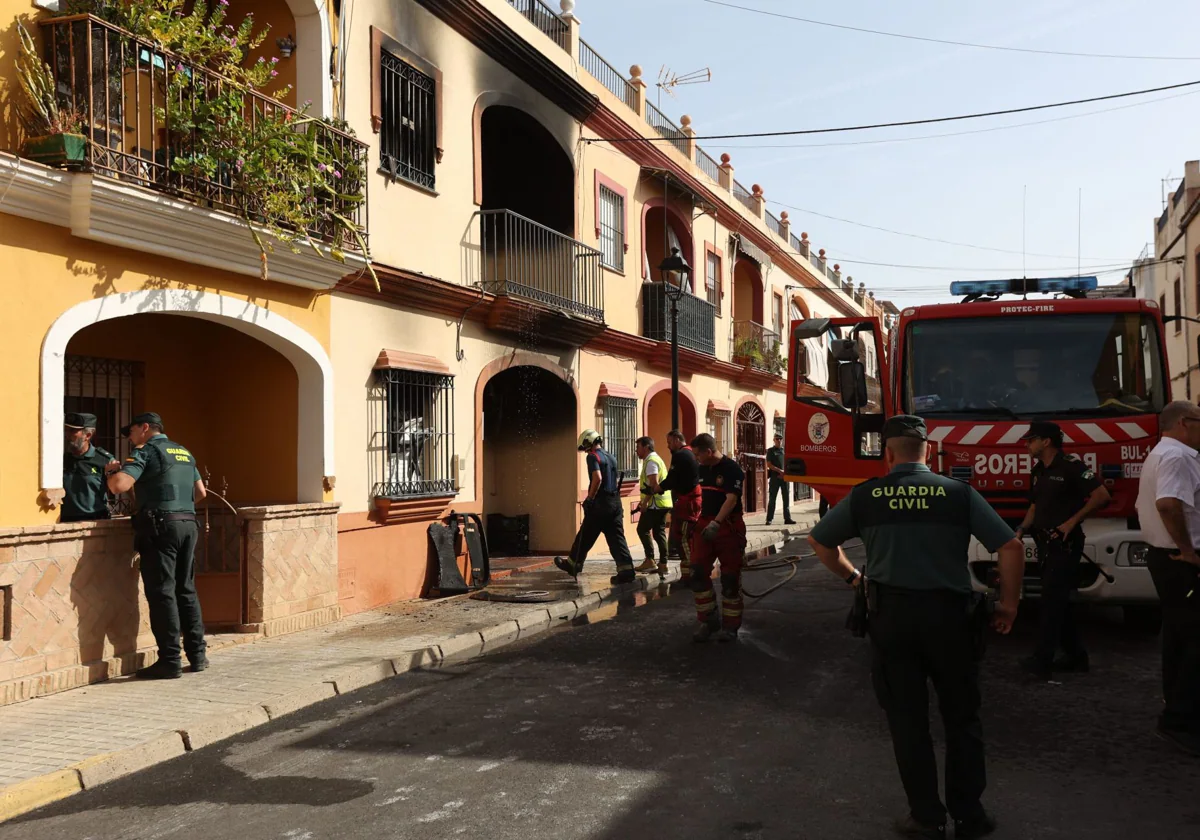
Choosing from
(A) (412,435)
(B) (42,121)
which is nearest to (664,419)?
(A) (412,435)

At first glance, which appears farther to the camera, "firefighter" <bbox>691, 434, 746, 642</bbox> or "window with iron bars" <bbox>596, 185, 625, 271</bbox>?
"window with iron bars" <bbox>596, 185, 625, 271</bbox>

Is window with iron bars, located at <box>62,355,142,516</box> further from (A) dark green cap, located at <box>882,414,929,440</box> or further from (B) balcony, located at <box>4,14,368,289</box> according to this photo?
(A) dark green cap, located at <box>882,414,929,440</box>

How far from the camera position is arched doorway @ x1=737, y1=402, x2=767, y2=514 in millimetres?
26734

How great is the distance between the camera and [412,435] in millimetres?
12234

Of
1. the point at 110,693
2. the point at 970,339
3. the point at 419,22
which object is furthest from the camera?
the point at 419,22

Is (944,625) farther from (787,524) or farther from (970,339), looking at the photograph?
(787,524)

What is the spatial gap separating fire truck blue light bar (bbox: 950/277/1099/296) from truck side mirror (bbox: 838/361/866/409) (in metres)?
2.07

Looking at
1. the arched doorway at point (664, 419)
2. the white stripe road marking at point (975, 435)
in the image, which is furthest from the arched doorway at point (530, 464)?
the white stripe road marking at point (975, 435)

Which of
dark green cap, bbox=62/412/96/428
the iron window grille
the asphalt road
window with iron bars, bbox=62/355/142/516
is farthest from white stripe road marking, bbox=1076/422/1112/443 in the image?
the iron window grille

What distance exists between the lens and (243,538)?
953 cm

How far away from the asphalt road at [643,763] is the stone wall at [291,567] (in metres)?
2.12

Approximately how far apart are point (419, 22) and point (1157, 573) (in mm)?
9891

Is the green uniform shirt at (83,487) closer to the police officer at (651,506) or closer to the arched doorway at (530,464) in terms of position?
the police officer at (651,506)

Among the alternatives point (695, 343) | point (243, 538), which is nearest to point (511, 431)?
point (695, 343)
